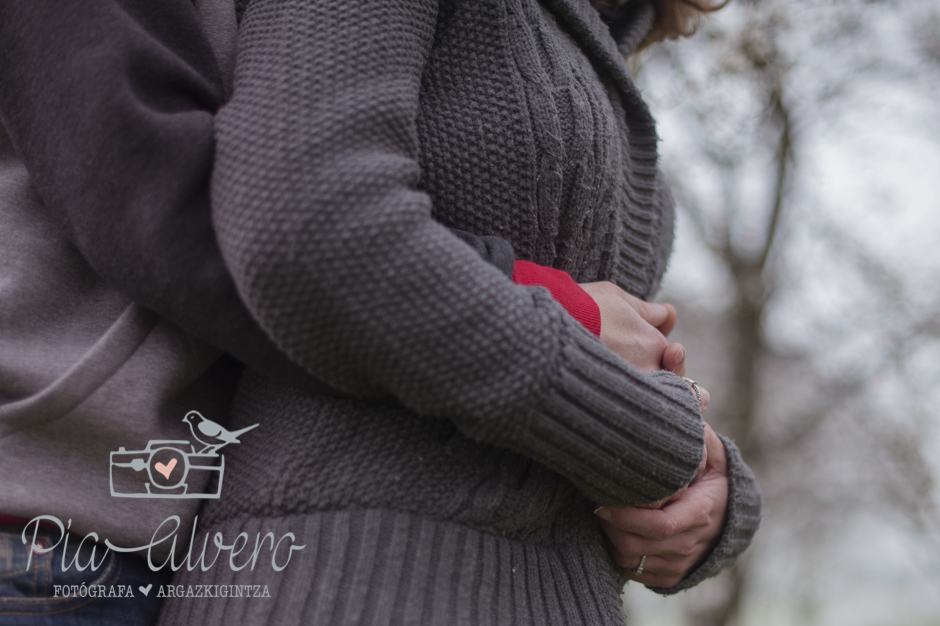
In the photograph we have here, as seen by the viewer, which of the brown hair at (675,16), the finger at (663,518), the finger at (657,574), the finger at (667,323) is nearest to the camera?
the finger at (663,518)

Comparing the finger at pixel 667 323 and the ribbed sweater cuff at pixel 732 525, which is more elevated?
the finger at pixel 667 323

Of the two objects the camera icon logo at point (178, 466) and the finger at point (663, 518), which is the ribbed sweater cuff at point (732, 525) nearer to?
the finger at point (663, 518)

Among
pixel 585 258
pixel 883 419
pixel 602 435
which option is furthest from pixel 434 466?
pixel 883 419

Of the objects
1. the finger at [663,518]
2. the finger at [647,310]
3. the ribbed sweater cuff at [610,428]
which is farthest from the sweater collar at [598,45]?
the finger at [663,518]

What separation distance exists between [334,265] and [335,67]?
8.4 inches

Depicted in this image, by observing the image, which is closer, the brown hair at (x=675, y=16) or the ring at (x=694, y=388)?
the ring at (x=694, y=388)

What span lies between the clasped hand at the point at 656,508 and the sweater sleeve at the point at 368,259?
23 centimetres

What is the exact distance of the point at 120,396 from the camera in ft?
2.30

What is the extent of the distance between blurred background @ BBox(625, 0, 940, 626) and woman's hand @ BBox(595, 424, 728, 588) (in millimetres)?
2279

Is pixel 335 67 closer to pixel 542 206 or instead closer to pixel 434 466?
pixel 542 206

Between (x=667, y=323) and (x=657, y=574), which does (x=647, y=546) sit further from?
(x=667, y=323)

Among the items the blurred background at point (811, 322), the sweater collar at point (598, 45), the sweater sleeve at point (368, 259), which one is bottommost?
the blurred background at point (811, 322)

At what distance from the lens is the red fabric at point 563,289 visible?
31.2 inches

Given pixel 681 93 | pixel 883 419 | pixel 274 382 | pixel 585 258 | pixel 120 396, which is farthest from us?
pixel 883 419
